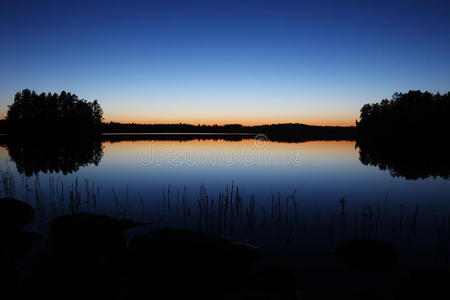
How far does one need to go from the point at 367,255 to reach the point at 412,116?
119590mm

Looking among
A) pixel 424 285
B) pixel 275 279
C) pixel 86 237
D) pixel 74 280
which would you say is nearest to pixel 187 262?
pixel 275 279

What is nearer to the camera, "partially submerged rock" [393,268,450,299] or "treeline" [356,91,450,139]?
"partially submerged rock" [393,268,450,299]

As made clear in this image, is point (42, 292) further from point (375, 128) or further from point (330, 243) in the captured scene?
point (375, 128)

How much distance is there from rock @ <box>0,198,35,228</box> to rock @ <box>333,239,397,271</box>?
16952mm

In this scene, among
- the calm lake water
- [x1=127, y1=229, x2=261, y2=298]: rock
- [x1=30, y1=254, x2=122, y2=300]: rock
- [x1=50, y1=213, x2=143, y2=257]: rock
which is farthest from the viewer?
the calm lake water

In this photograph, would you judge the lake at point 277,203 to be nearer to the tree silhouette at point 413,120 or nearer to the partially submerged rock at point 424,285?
the partially submerged rock at point 424,285

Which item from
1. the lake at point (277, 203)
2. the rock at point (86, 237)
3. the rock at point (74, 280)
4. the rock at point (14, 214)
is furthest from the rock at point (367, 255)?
the rock at point (14, 214)

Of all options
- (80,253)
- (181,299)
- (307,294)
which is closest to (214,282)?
(181,299)

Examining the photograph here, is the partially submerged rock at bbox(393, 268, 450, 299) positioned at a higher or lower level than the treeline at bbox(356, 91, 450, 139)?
lower

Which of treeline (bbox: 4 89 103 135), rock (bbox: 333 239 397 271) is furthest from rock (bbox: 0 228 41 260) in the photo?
treeline (bbox: 4 89 103 135)

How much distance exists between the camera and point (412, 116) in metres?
104

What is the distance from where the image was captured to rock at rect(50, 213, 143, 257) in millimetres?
10617

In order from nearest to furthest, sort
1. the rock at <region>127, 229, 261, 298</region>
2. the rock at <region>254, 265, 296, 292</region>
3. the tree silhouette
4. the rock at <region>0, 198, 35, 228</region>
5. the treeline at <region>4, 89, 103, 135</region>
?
the rock at <region>127, 229, 261, 298</region> < the rock at <region>254, 265, 296, 292</region> < the rock at <region>0, 198, 35, 228</region> < the tree silhouette < the treeline at <region>4, 89, 103, 135</region>

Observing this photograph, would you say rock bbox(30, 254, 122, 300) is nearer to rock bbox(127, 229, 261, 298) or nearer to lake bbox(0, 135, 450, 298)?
rock bbox(127, 229, 261, 298)
